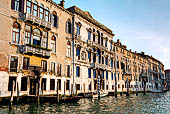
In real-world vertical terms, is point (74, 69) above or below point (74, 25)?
below

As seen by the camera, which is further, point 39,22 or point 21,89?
point 39,22

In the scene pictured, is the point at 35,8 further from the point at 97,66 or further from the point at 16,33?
the point at 97,66

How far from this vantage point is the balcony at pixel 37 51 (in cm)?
1721

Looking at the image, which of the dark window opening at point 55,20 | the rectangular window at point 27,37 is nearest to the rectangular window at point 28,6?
the rectangular window at point 27,37

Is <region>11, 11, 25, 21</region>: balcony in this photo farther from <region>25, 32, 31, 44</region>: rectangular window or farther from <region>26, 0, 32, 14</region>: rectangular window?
<region>25, 32, 31, 44</region>: rectangular window

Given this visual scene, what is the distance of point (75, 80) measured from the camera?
2364 centimetres

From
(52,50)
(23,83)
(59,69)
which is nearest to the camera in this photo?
(23,83)

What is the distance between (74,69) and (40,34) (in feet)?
23.3

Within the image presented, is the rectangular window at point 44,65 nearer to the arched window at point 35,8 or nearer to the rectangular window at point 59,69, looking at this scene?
the rectangular window at point 59,69

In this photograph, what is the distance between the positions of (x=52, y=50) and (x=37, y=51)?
3.15 m


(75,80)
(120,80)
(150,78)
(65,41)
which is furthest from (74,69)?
(150,78)

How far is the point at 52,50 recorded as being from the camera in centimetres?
2098

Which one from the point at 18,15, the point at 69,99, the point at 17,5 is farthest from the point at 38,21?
the point at 69,99

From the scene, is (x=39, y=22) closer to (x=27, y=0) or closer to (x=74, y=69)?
(x=27, y=0)
